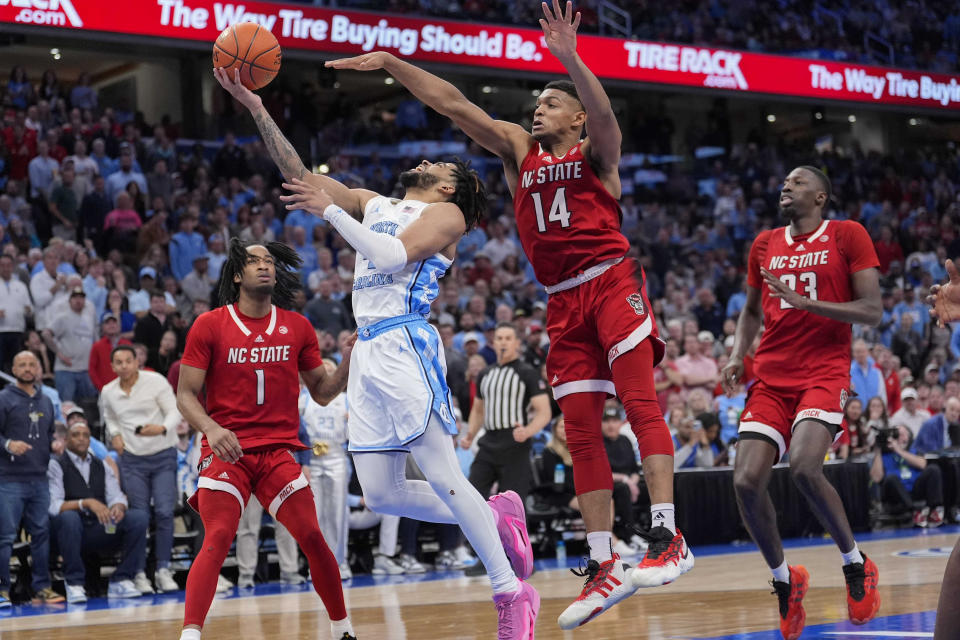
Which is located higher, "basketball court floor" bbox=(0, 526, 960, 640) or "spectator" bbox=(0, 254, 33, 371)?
"spectator" bbox=(0, 254, 33, 371)

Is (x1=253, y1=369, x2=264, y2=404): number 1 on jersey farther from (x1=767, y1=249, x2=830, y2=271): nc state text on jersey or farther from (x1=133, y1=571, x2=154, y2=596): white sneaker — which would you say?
(x1=133, y1=571, x2=154, y2=596): white sneaker

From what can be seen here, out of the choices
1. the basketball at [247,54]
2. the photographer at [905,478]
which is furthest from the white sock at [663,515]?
the photographer at [905,478]

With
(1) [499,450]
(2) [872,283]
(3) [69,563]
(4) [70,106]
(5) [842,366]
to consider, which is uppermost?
(4) [70,106]

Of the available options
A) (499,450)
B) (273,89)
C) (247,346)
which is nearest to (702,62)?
(273,89)

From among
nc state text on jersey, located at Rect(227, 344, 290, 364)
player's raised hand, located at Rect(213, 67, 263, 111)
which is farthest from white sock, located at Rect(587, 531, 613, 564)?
player's raised hand, located at Rect(213, 67, 263, 111)

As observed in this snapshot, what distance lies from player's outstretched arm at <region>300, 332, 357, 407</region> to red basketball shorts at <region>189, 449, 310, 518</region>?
0.45 metres

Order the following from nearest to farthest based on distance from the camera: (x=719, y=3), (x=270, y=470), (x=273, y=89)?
(x=270, y=470)
(x=273, y=89)
(x=719, y=3)

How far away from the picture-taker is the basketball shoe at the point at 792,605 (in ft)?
21.5

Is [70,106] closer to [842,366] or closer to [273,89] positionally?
[273,89]

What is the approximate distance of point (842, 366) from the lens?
6.93 metres

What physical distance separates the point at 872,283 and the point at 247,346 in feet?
11.3

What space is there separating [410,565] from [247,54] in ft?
22.6

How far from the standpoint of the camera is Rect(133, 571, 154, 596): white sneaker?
1081 centimetres

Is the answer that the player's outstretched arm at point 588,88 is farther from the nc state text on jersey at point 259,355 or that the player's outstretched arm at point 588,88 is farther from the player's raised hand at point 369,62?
the nc state text on jersey at point 259,355
